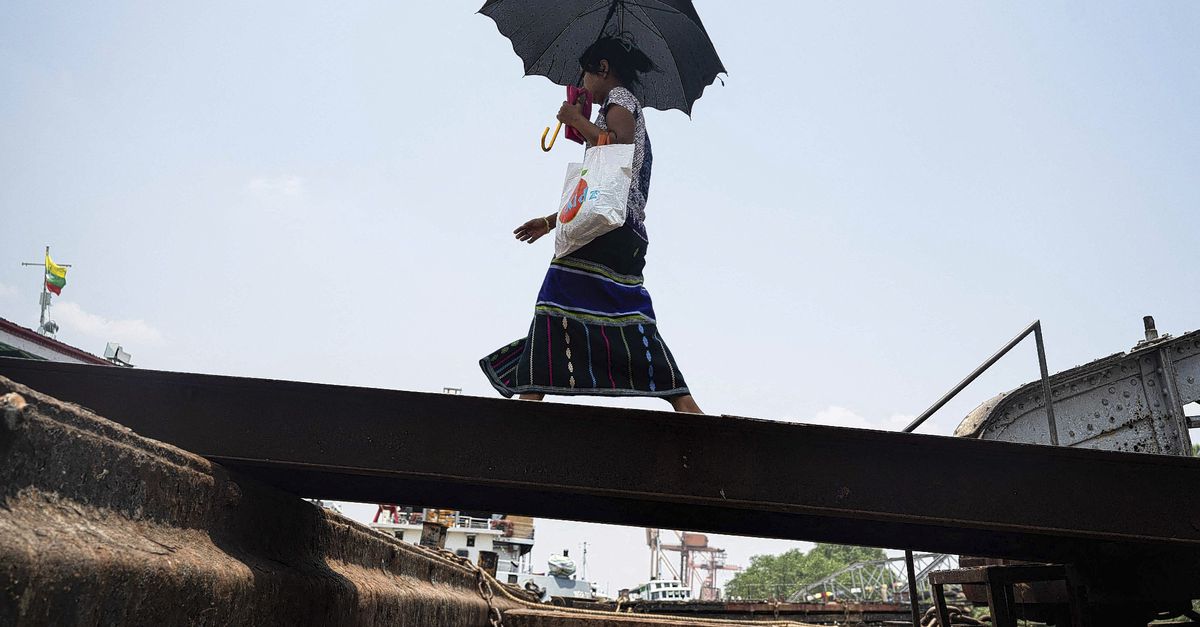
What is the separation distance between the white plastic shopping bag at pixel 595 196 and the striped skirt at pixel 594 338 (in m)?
0.16

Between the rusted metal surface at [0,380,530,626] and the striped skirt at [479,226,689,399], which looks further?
the striped skirt at [479,226,689,399]

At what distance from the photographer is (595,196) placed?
342 centimetres

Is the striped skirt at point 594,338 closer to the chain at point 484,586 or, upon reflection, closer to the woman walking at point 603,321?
the woman walking at point 603,321

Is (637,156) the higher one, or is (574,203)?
(637,156)

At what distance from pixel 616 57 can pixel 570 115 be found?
0.55m

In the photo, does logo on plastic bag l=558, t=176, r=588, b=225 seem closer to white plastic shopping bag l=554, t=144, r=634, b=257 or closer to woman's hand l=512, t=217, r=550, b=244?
white plastic shopping bag l=554, t=144, r=634, b=257

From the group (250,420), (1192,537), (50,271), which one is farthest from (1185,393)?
(50,271)

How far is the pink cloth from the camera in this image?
3947 mm

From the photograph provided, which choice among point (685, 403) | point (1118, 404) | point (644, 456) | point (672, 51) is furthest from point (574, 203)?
point (1118, 404)

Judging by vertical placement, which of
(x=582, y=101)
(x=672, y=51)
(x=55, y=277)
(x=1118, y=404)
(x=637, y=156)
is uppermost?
(x=55, y=277)

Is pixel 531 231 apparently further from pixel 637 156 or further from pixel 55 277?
pixel 55 277

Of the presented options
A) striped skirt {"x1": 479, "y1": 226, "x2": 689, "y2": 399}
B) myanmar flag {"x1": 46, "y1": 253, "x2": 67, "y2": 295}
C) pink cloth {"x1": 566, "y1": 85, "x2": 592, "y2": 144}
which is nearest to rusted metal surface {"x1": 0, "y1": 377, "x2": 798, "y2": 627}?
striped skirt {"x1": 479, "y1": 226, "x2": 689, "y2": 399}

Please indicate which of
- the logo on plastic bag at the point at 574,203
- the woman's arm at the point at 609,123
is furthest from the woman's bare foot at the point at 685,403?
the woman's arm at the point at 609,123

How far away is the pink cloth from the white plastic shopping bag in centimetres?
44
